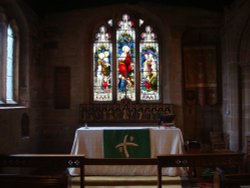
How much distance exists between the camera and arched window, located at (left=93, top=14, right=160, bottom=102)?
9.34 meters

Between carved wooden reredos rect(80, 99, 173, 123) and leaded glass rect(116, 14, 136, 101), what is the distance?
1.49 ft

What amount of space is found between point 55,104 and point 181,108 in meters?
3.24

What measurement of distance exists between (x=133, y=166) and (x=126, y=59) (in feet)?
11.5

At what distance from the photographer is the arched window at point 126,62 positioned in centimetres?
934

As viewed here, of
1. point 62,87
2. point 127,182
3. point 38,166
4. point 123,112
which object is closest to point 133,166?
point 127,182

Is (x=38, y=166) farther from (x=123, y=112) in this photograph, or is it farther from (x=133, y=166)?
(x=123, y=112)

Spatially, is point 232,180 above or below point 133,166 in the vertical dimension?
above

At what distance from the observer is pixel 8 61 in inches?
302

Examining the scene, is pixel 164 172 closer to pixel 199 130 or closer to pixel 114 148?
pixel 114 148

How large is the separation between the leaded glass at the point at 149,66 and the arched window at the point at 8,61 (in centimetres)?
327

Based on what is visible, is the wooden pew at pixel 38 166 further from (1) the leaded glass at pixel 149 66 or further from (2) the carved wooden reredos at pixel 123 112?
(1) the leaded glass at pixel 149 66

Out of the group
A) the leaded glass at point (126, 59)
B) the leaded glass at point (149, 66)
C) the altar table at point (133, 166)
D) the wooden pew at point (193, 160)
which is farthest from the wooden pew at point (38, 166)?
the leaded glass at point (149, 66)

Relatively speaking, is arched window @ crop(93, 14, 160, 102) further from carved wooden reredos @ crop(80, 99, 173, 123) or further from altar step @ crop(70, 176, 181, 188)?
altar step @ crop(70, 176, 181, 188)

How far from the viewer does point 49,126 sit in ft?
29.5
